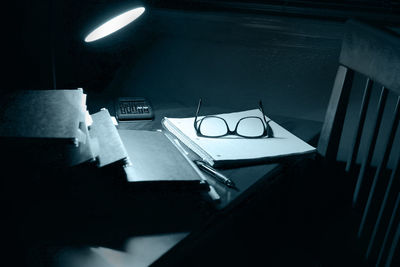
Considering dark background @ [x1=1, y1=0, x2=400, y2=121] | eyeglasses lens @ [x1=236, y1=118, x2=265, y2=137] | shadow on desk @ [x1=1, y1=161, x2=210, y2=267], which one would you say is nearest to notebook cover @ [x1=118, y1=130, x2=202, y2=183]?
shadow on desk @ [x1=1, y1=161, x2=210, y2=267]

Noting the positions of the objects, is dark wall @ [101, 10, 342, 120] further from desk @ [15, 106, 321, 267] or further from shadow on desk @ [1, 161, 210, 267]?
shadow on desk @ [1, 161, 210, 267]

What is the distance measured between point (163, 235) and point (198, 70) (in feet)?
3.50

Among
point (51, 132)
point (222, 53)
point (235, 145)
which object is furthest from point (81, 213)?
point (222, 53)

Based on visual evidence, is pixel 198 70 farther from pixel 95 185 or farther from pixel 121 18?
pixel 95 185

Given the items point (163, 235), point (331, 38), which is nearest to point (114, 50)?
point (331, 38)

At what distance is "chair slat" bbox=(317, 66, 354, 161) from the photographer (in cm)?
103

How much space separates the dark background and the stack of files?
15.6 inches

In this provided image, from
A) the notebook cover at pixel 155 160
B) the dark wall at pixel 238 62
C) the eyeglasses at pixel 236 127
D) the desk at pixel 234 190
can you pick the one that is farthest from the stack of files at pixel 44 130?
the dark wall at pixel 238 62

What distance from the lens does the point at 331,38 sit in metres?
1.54

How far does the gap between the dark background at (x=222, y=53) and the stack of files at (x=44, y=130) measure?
1.30 feet

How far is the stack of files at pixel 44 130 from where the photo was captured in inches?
29.1

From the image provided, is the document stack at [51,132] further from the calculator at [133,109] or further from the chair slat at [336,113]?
the chair slat at [336,113]

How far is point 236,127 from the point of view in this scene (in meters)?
1.15

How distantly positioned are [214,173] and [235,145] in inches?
6.0
